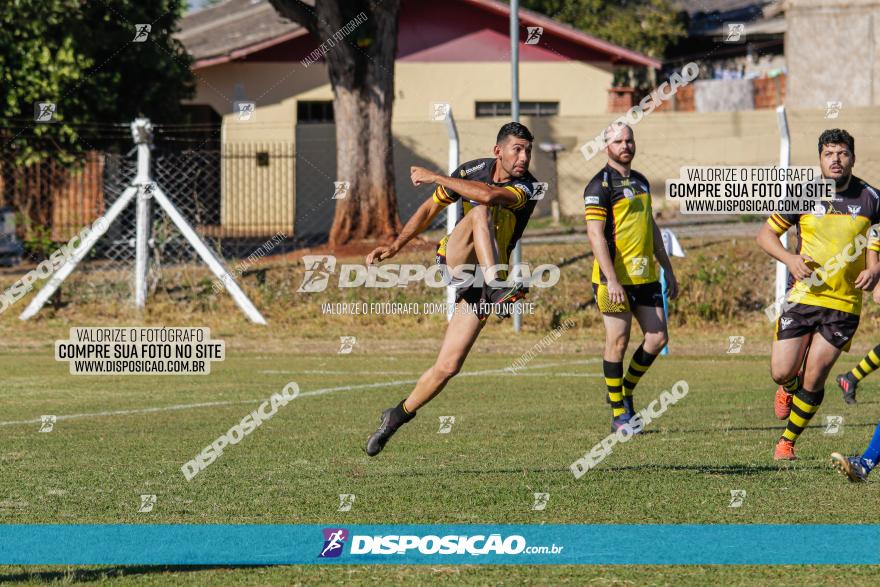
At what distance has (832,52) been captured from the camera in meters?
35.3

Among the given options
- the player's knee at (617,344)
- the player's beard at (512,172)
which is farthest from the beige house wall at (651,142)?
the player's beard at (512,172)

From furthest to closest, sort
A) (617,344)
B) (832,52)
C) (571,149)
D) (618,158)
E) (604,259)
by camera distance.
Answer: (832,52)
(571,149)
(617,344)
(618,158)
(604,259)

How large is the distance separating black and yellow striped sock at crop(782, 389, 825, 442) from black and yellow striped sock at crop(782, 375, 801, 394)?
1.37 ft

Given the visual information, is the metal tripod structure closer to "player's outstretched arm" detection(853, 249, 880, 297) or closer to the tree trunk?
the tree trunk

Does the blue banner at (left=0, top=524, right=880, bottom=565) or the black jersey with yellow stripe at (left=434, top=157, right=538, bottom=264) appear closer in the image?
the blue banner at (left=0, top=524, right=880, bottom=565)

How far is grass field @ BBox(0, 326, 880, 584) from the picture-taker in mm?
7629

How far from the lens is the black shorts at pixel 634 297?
1133cm

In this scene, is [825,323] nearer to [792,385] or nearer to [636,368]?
[792,385]

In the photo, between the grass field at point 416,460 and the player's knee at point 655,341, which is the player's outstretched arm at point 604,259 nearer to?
the player's knee at point 655,341

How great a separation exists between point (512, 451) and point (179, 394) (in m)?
5.12

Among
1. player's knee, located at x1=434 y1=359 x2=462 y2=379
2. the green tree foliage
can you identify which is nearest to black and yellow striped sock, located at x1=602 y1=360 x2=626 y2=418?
player's knee, located at x1=434 y1=359 x2=462 y2=379

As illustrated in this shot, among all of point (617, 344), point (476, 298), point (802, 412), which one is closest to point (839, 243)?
point (802, 412)

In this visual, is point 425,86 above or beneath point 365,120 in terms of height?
above

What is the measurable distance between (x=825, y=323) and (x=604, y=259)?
6.10 ft
